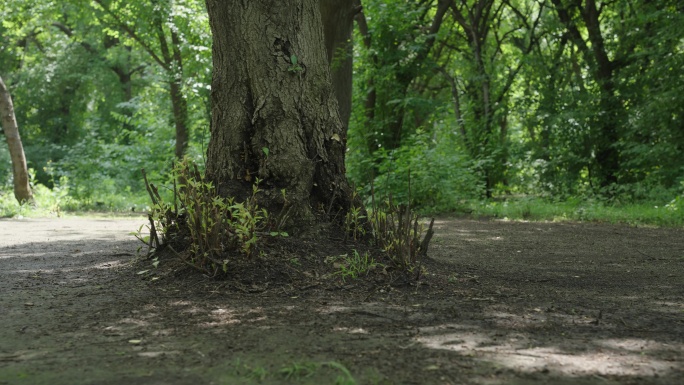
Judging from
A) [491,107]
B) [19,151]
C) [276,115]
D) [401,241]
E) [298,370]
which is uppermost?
[491,107]

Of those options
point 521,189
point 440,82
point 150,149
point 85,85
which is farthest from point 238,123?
point 85,85

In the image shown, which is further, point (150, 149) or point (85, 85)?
Answer: point (85, 85)

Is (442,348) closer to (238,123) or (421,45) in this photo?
(238,123)

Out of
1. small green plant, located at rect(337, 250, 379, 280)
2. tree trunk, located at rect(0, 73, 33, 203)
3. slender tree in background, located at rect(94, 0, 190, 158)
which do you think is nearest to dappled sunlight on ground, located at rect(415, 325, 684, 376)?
small green plant, located at rect(337, 250, 379, 280)

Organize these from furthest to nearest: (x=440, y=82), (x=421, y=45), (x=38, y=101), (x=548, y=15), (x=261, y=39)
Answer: (x=38, y=101) → (x=440, y=82) → (x=548, y=15) → (x=421, y=45) → (x=261, y=39)

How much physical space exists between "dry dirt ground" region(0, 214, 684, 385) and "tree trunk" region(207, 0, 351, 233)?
2.20ft

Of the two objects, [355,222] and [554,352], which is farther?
[355,222]

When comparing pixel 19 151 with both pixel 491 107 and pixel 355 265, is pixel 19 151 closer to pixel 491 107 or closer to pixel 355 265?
pixel 355 265

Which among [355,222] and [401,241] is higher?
[355,222]

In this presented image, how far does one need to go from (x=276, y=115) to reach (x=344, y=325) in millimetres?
2357

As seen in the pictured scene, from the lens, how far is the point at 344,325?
12.8ft

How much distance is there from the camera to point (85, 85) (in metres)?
35.0

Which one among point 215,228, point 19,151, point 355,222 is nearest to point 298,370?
point 215,228

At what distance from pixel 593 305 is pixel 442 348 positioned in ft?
5.31
